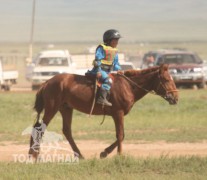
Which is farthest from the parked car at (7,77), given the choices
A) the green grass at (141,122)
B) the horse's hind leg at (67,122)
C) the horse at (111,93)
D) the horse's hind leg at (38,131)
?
the horse's hind leg at (38,131)

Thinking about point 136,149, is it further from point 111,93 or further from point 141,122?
point 141,122

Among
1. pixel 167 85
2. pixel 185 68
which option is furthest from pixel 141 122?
pixel 185 68

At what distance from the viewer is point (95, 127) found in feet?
70.0

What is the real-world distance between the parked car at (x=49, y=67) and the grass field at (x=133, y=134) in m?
7.24

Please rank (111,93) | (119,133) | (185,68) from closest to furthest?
(119,133)
(111,93)
(185,68)

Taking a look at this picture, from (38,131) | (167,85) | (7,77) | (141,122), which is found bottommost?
(7,77)

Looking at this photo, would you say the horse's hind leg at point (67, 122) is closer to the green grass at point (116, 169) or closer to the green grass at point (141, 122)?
the green grass at point (116, 169)

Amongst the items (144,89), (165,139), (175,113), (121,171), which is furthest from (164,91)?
(175,113)

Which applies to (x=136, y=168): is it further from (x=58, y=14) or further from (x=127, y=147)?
(x=58, y=14)

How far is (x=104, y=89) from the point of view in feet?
47.6

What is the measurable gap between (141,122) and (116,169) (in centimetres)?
1025

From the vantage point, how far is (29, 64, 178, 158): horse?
14547mm

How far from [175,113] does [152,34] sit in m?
157

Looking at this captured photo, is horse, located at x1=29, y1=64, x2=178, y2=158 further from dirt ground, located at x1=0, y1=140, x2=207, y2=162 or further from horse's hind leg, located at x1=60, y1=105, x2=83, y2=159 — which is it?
dirt ground, located at x1=0, y1=140, x2=207, y2=162
